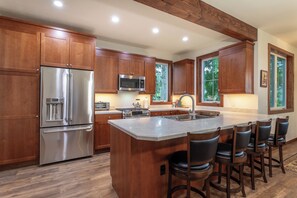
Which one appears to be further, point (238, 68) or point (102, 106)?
point (102, 106)

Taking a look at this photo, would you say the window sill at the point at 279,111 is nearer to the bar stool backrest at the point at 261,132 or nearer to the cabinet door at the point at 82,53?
the bar stool backrest at the point at 261,132

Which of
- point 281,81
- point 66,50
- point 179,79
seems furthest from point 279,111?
point 66,50

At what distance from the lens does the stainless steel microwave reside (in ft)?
14.2

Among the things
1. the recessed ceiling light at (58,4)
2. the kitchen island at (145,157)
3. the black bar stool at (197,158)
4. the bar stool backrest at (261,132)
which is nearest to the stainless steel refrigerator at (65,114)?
the recessed ceiling light at (58,4)

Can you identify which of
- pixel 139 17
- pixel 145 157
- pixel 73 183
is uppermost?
pixel 139 17

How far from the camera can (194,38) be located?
4191 mm

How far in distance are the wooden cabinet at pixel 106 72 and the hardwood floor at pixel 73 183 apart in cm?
184

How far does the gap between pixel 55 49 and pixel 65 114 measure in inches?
50.7

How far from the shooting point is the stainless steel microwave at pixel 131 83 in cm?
432

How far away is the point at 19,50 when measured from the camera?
291cm

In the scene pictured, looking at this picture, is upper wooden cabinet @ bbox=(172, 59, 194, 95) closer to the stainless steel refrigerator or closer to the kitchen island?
the stainless steel refrigerator

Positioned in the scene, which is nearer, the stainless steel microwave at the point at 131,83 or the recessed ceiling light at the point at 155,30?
the recessed ceiling light at the point at 155,30

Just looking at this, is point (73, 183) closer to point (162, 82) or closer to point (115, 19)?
point (115, 19)

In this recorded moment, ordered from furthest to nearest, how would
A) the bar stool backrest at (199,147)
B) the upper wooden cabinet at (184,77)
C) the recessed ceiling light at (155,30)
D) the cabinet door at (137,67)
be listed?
the upper wooden cabinet at (184,77)
the cabinet door at (137,67)
the recessed ceiling light at (155,30)
the bar stool backrest at (199,147)
